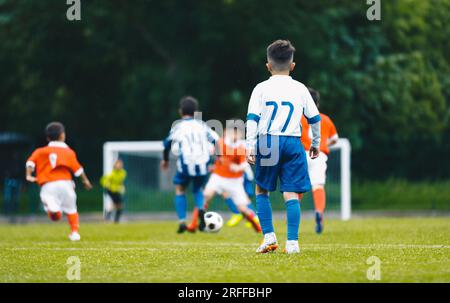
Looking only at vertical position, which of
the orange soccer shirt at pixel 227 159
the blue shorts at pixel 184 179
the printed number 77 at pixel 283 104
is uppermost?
the printed number 77 at pixel 283 104

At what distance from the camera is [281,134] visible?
8180 mm

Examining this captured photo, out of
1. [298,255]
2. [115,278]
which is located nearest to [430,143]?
[298,255]

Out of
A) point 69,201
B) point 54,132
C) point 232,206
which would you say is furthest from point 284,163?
point 232,206

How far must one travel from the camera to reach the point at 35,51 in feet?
89.7

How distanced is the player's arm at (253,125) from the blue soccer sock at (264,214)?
0.58 m

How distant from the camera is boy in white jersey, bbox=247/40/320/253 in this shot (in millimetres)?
8148

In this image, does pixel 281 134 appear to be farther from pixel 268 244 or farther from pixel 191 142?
pixel 191 142

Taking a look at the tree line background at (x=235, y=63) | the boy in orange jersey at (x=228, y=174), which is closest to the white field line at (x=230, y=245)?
the boy in orange jersey at (x=228, y=174)

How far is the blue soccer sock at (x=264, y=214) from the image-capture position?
8383 millimetres

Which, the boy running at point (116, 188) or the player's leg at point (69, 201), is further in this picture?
the boy running at point (116, 188)

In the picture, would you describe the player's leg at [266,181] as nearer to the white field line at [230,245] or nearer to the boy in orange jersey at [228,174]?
the white field line at [230,245]

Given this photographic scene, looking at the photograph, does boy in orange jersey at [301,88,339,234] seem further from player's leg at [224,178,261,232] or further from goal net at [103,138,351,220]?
goal net at [103,138,351,220]

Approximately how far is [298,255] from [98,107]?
22.8 metres

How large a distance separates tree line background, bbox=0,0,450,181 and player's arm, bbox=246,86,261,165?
55.4 ft
